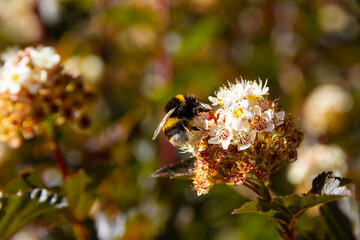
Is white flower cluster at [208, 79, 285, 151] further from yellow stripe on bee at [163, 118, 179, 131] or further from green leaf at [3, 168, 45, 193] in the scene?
green leaf at [3, 168, 45, 193]

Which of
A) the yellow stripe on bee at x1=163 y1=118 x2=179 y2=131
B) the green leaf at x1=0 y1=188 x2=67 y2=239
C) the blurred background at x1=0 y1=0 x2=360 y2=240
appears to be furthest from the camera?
the blurred background at x1=0 y1=0 x2=360 y2=240

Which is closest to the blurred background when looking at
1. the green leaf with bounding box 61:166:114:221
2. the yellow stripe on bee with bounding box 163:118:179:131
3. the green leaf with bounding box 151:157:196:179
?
the green leaf with bounding box 61:166:114:221

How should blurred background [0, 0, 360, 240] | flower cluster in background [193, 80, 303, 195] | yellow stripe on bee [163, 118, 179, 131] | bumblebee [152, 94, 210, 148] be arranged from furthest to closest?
blurred background [0, 0, 360, 240], yellow stripe on bee [163, 118, 179, 131], bumblebee [152, 94, 210, 148], flower cluster in background [193, 80, 303, 195]

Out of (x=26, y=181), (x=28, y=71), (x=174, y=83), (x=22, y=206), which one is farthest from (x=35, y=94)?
(x=174, y=83)

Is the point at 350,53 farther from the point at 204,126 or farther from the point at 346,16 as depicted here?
the point at 204,126

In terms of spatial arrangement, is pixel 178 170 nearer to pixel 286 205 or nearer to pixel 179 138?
pixel 179 138

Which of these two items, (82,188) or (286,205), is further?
(82,188)

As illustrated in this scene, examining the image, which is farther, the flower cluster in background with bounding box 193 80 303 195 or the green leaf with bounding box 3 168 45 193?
the green leaf with bounding box 3 168 45 193

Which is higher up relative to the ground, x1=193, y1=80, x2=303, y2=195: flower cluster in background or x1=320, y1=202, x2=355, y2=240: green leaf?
x1=193, y1=80, x2=303, y2=195: flower cluster in background
